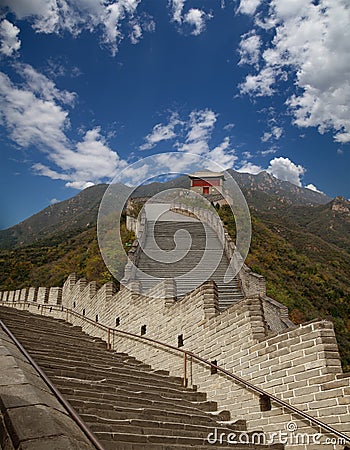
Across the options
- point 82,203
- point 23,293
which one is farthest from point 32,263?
point 82,203

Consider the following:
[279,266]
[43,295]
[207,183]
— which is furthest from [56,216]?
[279,266]

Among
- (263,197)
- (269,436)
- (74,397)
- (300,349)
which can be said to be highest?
(263,197)

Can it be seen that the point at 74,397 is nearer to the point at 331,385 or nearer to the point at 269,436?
the point at 269,436

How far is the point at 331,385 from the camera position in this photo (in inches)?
176

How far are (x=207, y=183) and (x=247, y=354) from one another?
28.1m

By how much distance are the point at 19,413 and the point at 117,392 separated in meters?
3.25

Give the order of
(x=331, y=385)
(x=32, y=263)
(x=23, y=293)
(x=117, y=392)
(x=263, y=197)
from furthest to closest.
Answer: (x=263, y=197), (x=32, y=263), (x=23, y=293), (x=117, y=392), (x=331, y=385)

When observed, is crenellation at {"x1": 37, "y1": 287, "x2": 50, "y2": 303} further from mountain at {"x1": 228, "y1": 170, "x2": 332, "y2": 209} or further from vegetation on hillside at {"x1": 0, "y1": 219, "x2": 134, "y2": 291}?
mountain at {"x1": 228, "y1": 170, "x2": 332, "y2": 209}

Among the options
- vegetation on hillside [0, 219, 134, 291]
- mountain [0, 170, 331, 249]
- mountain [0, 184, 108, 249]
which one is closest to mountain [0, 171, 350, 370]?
vegetation on hillside [0, 219, 134, 291]

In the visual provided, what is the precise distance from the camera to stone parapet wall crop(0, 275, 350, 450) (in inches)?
182

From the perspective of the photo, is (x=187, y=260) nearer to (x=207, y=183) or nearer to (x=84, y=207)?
(x=207, y=183)

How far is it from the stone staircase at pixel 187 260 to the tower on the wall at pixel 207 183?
33.3 feet

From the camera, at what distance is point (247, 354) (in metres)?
5.91

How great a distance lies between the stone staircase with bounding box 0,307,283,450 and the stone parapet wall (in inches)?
12.1
